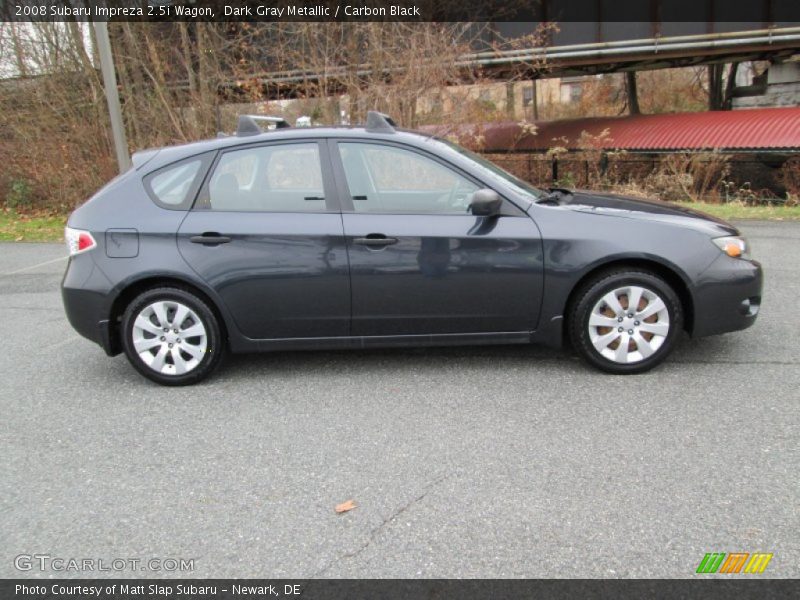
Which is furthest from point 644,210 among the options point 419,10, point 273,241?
point 419,10

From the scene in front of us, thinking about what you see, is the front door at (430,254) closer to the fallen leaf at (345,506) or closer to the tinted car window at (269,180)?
the tinted car window at (269,180)

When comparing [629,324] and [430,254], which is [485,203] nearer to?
[430,254]

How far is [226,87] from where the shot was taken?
13125mm

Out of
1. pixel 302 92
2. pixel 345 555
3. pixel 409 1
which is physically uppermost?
pixel 409 1

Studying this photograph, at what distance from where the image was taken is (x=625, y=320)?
4.11 metres

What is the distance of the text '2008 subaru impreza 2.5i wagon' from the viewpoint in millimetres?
4078

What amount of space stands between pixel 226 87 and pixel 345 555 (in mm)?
12448

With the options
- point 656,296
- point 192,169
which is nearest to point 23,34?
point 192,169

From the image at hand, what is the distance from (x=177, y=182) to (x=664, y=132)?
1237cm

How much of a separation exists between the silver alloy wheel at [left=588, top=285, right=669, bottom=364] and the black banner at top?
371 inches

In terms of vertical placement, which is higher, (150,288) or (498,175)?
(498,175)

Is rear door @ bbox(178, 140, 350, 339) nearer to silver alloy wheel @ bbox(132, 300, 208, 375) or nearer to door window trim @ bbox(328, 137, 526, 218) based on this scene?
door window trim @ bbox(328, 137, 526, 218)

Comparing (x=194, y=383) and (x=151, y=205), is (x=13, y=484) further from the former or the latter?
(x=151, y=205)
